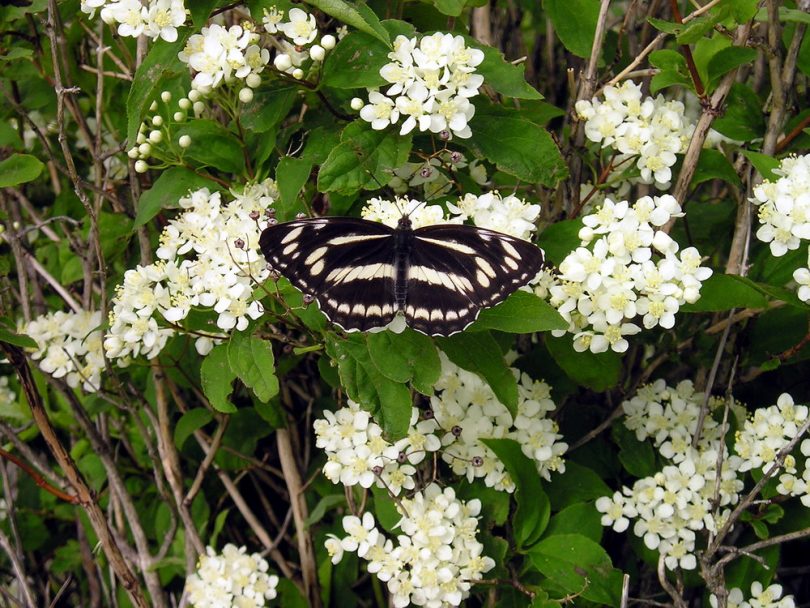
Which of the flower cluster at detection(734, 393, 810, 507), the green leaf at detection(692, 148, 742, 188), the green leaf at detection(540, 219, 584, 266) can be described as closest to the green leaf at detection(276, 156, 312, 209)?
the green leaf at detection(540, 219, 584, 266)

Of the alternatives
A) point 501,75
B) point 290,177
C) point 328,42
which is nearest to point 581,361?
point 501,75

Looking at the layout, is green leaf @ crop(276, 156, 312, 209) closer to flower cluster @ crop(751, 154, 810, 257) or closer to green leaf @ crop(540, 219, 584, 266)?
green leaf @ crop(540, 219, 584, 266)

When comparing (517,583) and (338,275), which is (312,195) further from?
(517,583)

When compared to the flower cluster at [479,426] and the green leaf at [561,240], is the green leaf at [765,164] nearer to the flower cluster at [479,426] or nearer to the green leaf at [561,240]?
the green leaf at [561,240]

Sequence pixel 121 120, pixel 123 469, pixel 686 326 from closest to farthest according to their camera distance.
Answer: pixel 686 326
pixel 121 120
pixel 123 469

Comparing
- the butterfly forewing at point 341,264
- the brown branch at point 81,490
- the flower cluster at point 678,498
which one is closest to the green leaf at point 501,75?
the butterfly forewing at point 341,264

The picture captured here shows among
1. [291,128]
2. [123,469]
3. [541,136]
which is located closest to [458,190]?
[541,136]
